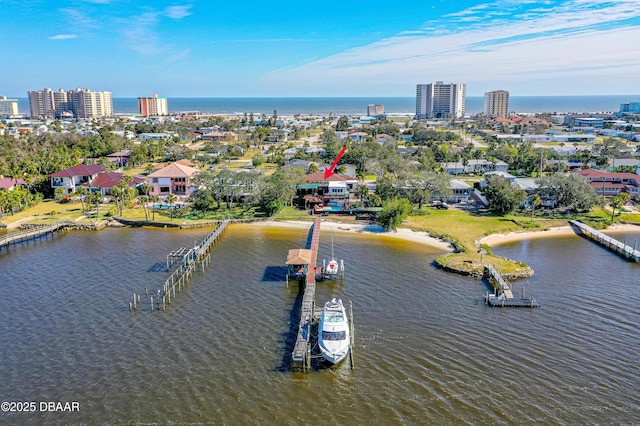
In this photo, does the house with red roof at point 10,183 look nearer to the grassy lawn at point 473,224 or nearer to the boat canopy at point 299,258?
the boat canopy at point 299,258

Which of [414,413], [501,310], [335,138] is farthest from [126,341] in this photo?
[335,138]

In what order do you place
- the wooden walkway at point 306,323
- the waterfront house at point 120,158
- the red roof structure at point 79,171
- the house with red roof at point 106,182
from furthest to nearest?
the waterfront house at point 120,158 → the red roof structure at point 79,171 → the house with red roof at point 106,182 → the wooden walkway at point 306,323

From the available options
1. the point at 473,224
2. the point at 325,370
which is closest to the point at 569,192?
the point at 473,224

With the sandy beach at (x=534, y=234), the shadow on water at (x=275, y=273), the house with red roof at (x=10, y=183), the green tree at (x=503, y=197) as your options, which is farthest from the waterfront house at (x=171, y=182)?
the sandy beach at (x=534, y=234)

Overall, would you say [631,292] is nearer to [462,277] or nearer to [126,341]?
[462,277]

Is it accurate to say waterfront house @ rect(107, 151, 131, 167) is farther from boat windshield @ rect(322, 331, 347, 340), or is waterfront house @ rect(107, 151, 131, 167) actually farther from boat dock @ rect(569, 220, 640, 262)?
boat dock @ rect(569, 220, 640, 262)

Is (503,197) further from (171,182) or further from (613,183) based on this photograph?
(171,182)

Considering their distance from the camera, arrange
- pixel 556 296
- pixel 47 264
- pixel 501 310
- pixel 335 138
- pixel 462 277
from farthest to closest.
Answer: pixel 335 138 < pixel 47 264 < pixel 462 277 < pixel 556 296 < pixel 501 310
